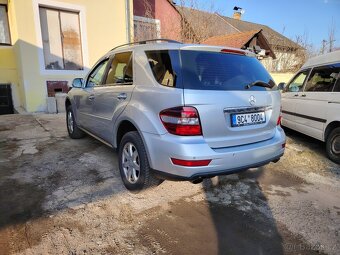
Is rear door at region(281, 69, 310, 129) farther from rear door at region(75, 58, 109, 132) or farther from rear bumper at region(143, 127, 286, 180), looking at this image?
rear door at region(75, 58, 109, 132)

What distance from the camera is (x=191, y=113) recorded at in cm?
258

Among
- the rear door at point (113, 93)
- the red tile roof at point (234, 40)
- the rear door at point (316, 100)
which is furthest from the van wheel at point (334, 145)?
the red tile roof at point (234, 40)

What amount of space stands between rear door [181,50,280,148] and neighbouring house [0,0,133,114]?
7.86 m

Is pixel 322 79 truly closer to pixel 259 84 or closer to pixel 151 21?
pixel 259 84

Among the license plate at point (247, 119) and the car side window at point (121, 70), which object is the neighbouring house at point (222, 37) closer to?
the car side window at point (121, 70)

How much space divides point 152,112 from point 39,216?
5.41ft

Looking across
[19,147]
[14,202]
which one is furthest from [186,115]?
[19,147]

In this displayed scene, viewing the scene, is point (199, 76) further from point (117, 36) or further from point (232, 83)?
point (117, 36)

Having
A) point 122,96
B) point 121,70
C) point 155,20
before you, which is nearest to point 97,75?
point 121,70

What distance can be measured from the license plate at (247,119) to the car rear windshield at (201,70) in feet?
0.98

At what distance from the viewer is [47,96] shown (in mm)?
9398

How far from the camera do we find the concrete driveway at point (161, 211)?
249 cm

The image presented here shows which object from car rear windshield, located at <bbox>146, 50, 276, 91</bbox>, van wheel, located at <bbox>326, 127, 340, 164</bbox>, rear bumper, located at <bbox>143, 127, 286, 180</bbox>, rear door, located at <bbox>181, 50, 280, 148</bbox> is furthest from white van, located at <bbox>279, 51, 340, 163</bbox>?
rear bumper, located at <bbox>143, 127, 286, 180</bbox>

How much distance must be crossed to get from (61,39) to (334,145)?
9.03 meters
